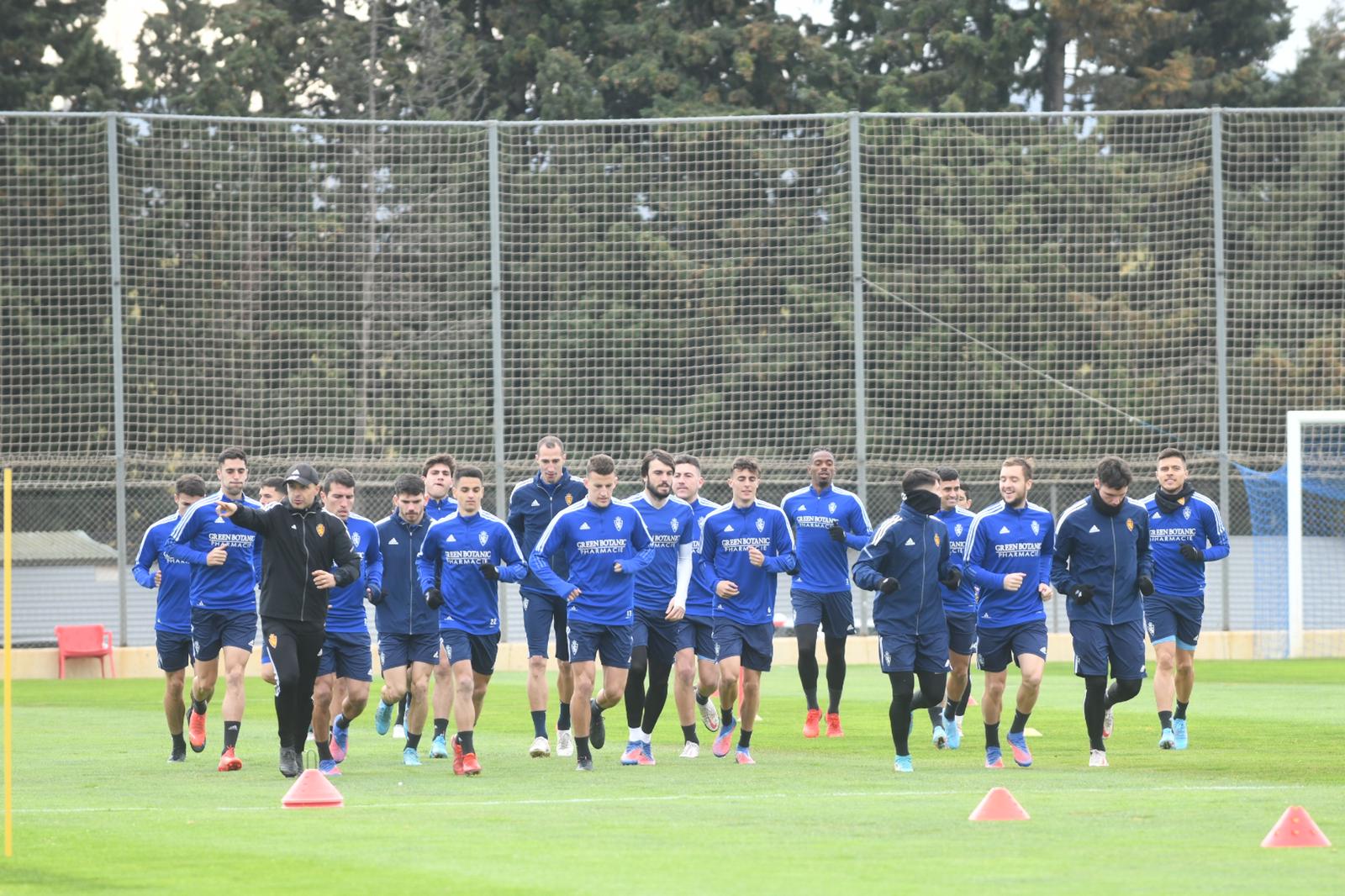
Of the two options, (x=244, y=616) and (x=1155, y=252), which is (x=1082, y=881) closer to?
(x=244, y=616)

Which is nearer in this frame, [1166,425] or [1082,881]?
[1082,881]

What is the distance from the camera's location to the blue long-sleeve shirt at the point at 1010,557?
1520 centimetres

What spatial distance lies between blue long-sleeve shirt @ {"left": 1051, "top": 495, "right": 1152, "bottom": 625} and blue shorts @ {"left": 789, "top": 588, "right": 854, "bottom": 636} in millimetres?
3450

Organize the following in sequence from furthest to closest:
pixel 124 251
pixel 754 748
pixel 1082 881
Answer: pixel 124 251 < pixel 754 748 < pixel 1082 881

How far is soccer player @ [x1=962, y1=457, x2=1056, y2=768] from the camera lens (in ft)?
49.4

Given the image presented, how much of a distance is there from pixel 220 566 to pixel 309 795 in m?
4.04

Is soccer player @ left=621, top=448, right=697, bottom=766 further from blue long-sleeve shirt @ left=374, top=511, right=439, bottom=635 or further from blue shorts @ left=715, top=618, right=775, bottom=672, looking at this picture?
blue long-sleeve shirt @ left=374, top=511, right=439, bottom=635

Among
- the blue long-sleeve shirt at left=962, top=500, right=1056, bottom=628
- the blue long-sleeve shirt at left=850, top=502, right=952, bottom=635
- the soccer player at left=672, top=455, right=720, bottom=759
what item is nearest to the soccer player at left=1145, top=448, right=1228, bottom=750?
the blue long-sleeve shirt at left=962, top=500, right=1056, bottom=628

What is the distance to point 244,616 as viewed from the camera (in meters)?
16.1

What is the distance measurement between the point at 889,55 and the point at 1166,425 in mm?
16529

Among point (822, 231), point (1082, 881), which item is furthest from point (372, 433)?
point (1082, 881)

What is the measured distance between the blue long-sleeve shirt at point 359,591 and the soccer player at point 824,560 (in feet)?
14.0

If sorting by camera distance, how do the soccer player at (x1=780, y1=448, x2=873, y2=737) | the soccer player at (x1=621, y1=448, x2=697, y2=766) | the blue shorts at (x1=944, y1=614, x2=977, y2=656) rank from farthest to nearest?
the soccer player at (x1=780, y1=448, x2=873, y2=737) < the blue shorts at (x1=944, y1=614, x2=977, y2=656) < the soccer player at (x1=621, y1=448, x2=697, y2=766)

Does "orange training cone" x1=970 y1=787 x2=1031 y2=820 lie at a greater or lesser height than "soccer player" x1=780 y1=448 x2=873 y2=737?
lesser
